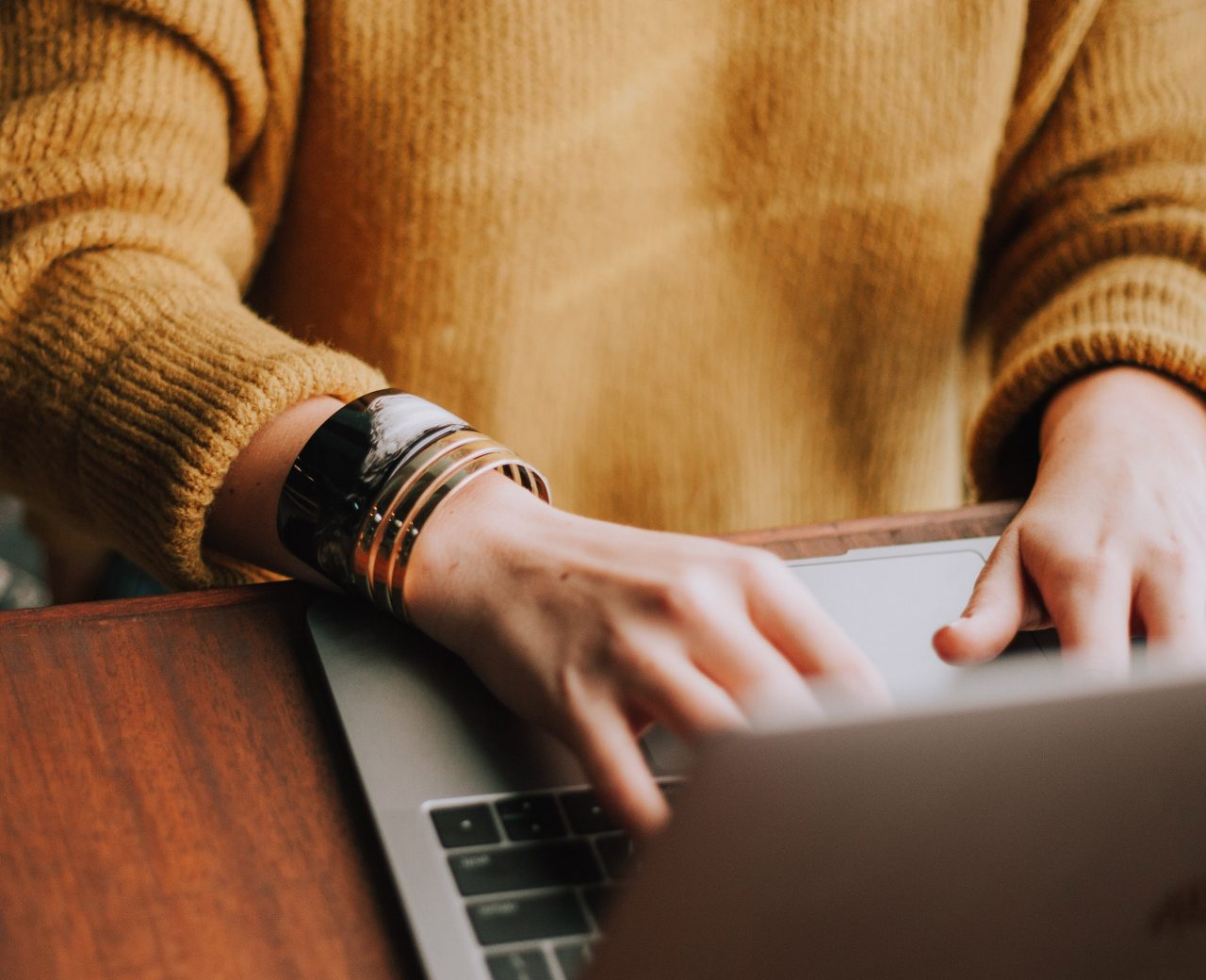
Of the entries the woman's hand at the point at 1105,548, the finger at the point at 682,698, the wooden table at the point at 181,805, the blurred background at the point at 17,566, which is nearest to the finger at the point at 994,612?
the woman's hand at the point at 1105,548

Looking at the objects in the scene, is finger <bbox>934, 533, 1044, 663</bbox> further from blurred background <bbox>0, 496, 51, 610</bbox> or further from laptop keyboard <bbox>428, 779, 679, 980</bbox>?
blurred background <bbox>0, 496, 51, 610</bbox>

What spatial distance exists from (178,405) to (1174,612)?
416 mm

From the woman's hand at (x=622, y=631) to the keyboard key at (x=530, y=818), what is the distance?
0.02 meters

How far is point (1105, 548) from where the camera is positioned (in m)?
0.43

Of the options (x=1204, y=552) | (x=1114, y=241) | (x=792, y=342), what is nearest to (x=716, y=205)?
(x=792, y=342)

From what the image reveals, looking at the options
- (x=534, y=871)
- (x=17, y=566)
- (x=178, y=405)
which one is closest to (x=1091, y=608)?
(x=534, y=871)

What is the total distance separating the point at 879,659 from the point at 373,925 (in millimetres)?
217

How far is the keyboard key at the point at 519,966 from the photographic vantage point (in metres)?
0.27

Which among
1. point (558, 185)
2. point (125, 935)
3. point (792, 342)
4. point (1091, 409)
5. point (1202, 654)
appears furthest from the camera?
point (792, 342)

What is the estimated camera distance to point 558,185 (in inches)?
26.3

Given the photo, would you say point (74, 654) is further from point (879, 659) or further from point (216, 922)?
point (879, 659)

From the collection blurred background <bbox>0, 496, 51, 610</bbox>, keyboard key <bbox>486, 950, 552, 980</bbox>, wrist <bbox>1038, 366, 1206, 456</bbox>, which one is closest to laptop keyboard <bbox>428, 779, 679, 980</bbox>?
keyboard key <bbox>486, 950, 552, 980</bbox>

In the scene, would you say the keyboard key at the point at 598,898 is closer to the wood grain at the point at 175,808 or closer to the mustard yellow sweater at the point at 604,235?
the wood grain at the point at 175,808

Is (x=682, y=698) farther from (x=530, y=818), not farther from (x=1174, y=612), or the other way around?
(x=1174, y=612)
